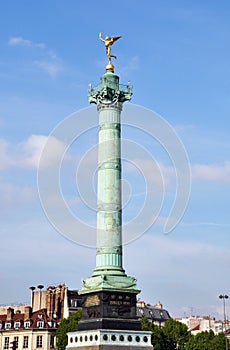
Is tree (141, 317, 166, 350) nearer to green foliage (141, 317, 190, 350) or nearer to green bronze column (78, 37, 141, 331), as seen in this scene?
green foliage (141, 317, 190, 350)

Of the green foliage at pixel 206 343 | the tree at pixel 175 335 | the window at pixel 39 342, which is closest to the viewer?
the green foliage at pixel 206 343

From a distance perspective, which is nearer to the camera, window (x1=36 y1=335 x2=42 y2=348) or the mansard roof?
window (x1=36 y1=335 x2=42 y2=348)

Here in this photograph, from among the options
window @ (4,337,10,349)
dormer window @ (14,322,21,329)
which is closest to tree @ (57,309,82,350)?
dormer window @ (14,322,21,329)

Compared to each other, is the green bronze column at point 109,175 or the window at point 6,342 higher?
the green bronze column at point 109,175

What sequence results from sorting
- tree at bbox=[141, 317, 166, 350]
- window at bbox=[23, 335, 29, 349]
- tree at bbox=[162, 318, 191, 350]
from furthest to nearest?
window at bbox=[23, 335, 29, 349] → tree at bbox=[162, 318, 191, 350] → tree at bbox=[141, 317, 166, 350]

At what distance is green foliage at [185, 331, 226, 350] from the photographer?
98.7m

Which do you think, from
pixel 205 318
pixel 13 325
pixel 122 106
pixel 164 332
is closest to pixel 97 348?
pixel 122 106

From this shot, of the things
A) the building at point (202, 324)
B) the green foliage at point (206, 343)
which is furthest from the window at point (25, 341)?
the building at point (202, 324)

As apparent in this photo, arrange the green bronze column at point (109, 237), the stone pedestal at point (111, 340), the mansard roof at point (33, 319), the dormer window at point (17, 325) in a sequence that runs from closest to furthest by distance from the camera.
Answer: the stone pedestal at point (111, 340) < the green bronze column at point (109, 237) < the mansard roof at point (33, 319) < the dormer window at point (17, 325)

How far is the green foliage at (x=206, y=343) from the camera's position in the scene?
98.7 meters

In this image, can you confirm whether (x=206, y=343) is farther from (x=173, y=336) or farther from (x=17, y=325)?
Result: (x=17, y=325)

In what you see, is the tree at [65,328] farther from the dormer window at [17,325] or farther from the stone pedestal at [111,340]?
the stone pedestal at [111,340]

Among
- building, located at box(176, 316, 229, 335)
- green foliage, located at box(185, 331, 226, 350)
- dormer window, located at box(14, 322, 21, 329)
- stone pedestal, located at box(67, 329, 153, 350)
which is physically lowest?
stone pedestal, located at box(67, 329, 153, 350)

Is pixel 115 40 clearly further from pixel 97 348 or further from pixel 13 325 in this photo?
pixel 13 325
